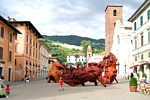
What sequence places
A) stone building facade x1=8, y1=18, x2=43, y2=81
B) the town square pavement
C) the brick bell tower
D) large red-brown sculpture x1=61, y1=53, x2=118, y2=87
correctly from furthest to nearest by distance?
the brick bell tower → stone building facade x1=8, y1=18, x2=43, y2=81 → large red-brown sculpture x1=61, y1=53, x2=118, y2=87 → the town square pavement

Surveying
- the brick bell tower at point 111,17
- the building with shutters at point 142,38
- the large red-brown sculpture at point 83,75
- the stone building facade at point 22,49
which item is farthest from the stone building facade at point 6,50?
the brick bell tower at point 111,17

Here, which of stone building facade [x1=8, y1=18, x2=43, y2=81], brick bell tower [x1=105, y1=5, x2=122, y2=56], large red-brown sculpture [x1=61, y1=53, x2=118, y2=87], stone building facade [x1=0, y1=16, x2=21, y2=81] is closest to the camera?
large red-brown sculpture [x1=61, y1=53, x2=118, y2=87]

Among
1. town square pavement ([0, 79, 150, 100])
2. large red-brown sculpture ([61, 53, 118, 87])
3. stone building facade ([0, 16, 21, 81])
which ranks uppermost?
stone building facade ([0, 16, 21, 81])

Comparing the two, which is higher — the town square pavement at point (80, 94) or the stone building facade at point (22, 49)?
the stone building facade at point (22, 49)

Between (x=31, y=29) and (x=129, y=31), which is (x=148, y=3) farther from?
Answer: (x=31, y=29)

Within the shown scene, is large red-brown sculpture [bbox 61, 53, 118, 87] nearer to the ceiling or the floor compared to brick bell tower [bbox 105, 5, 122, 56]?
nearer to the floor

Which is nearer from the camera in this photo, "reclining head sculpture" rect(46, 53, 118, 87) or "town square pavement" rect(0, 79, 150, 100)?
"town square pavement" rect(0, 79, 150, 100)

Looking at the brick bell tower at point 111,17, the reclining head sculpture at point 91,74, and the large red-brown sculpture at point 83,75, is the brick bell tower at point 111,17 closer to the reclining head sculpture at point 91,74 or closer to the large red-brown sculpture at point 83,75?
the reclining head sculpture at point 91,74

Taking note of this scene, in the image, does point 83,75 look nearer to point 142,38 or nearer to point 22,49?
point 142,38

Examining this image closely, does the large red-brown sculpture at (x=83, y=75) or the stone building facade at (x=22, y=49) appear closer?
the large red-brown sculpture at (x=83, y=75)

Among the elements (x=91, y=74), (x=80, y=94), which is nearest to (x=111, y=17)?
(x=91, y=74)

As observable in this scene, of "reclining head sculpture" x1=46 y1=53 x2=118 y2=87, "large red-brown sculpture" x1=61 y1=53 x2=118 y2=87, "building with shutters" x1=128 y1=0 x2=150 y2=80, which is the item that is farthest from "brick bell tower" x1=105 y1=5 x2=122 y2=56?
"large red-brown sculpture" x1=61 y1=53 x2=118 y2=87

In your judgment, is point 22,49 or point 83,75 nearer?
point 83,75

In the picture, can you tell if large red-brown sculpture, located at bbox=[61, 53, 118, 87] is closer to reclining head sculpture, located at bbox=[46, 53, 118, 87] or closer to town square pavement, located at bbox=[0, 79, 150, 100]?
reclining head sculpture, located at bbox=[46, 53, 118, 87]
